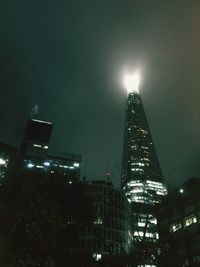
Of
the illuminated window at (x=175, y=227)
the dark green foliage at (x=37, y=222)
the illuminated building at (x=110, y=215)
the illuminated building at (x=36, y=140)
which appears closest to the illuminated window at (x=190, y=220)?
the illuminated window at (x=175, y=227)

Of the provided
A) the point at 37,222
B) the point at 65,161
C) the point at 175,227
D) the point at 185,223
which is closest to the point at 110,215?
the point at 175,227

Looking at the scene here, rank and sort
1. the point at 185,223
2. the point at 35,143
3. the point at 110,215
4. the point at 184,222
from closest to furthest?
the point at 185,223, the point at 184,222, the point at 110,215, the point at 35,143

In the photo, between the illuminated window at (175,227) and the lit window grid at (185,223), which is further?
the illuminated window at (175,227)

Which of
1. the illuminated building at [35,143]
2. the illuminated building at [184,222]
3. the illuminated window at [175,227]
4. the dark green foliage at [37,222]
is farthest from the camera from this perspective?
the illuminated building at [35,143]

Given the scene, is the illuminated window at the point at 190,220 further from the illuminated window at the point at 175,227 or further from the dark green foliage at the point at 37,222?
the dark green foliage at the point at 37,222

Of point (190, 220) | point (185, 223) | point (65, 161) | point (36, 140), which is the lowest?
point (185, 223)

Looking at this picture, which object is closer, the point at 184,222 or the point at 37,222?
the point at 37,222

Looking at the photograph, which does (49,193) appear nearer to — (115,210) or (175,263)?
(175,263)

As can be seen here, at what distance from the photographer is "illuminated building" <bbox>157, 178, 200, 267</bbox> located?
4822cm

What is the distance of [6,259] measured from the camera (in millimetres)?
15000

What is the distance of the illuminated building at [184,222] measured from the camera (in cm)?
4822

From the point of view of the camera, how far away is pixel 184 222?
53719 mm

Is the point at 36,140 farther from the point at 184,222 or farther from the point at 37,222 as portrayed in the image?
the point at 37,222

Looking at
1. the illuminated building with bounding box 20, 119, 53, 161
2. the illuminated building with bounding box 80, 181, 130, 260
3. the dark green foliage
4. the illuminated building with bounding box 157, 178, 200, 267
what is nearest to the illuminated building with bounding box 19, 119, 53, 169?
the illuminated building with bounding box 20, 119, 53, 161
